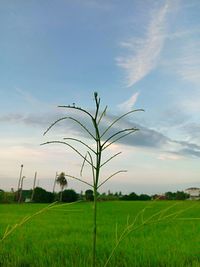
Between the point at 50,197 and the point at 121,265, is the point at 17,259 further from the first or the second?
the point at 50,197

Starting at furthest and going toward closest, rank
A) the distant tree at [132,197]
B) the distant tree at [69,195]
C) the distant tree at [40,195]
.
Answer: the distant tree at [132,197], the distant tree at [69,195], the distant tree at [40,195]

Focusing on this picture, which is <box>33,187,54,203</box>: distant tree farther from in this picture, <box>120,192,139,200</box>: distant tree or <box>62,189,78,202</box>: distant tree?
<box>120,192,139,200</box>: distant tree

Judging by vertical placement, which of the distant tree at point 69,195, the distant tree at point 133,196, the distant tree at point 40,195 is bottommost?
the distant tree at point 40,195

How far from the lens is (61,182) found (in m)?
78.2

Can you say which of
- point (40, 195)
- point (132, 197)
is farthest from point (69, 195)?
point (132, 197)

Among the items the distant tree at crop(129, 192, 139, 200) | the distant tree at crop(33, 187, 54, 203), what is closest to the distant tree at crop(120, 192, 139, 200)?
the distant tree at crop(129, 192, 139, 200)

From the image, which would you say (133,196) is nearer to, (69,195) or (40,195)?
(69,195)

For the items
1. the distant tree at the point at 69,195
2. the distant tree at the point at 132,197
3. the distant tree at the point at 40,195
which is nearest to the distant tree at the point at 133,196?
Result: the distant tree at the point at 132,197

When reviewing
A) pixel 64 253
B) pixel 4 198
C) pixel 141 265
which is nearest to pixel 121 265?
pixel 141 265

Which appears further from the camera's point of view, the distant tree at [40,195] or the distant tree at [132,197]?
the distant tree at [132,197]

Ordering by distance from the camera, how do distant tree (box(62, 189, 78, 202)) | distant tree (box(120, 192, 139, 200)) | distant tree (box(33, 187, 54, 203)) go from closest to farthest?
distant tree (box(33, 187, 54, 203)) < distant tree (box(62, 189, 78, 202)) < distant tree (box(120, 192, 139, 200))

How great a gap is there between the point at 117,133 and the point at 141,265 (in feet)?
13.0

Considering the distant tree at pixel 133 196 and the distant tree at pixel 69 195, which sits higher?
the distant tree at pixel 133 196

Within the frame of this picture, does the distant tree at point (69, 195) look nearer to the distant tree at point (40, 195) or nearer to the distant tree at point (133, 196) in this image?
the distant tree at point (40, 195)
